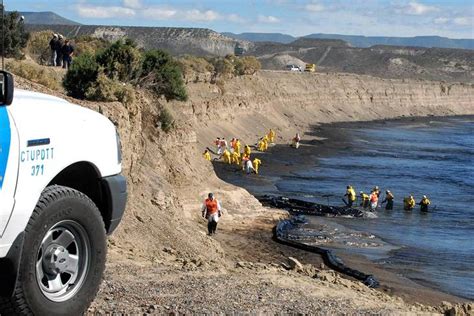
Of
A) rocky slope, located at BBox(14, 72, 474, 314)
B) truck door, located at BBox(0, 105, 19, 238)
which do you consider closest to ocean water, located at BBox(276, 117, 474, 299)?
rocky slope, located at BBox(14, 72, 474, 314)

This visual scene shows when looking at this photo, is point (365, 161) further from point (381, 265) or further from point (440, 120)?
point (440, 120)

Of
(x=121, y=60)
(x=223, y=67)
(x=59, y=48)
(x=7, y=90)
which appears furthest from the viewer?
(x=223, y=67)

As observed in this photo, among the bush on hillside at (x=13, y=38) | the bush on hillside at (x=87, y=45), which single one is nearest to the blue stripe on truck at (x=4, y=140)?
the bush on hillside at (x=13, y=38)

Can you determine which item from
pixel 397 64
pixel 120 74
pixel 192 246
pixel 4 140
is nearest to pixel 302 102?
pixel 120 74

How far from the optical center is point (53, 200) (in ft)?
21.7

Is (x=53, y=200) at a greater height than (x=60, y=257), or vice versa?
(x=53, y=200)

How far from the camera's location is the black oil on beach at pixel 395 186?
24.8m

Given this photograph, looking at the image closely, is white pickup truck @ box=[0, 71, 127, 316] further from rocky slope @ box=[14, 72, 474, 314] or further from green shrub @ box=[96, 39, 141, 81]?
green shrub @ box=[96, 39, 141, 81]

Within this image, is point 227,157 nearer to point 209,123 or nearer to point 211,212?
point 209,123

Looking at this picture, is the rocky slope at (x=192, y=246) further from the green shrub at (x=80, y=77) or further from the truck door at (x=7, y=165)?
the truck door at (x=7, y=165)

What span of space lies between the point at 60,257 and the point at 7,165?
44.2 inches

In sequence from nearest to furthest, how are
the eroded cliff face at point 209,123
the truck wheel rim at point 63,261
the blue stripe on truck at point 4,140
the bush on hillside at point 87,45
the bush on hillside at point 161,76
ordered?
the blue stripe on truck at point 4,140
the truck wheel rim at point 63,261
the eroded cliff face at point 209,123
the bush on hillside at point 161,76
the bush on hillside at point 87,45

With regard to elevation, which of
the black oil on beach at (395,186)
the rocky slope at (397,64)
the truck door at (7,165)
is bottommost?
the black oil on beach at (395,186)

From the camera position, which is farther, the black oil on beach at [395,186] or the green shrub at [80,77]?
the black oil on beach at [395,186]
